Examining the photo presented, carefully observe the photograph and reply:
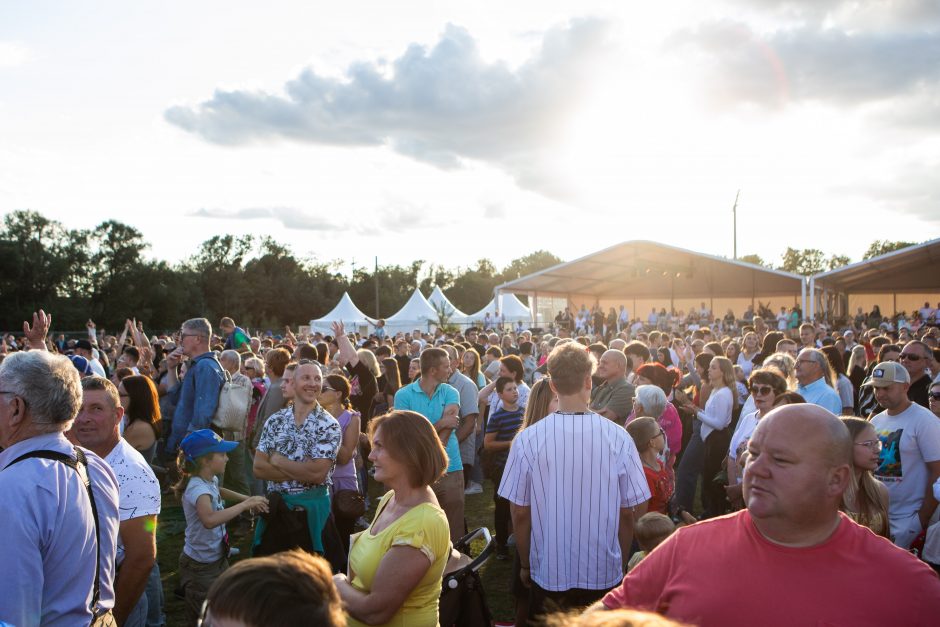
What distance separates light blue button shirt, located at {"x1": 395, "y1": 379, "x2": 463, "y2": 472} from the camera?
5.66 m

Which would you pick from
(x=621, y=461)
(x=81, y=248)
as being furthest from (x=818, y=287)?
(x=81, y=248)

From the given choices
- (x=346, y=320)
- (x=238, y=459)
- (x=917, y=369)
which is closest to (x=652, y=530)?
(x=917, y=369)

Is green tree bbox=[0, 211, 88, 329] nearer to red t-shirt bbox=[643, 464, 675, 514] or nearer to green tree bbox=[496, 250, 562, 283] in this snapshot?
red t-shirt bbox=[643, 464, 675, 514]

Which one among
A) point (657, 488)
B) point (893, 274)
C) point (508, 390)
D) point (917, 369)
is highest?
point (893, 274)

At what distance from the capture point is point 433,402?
574 centimetres

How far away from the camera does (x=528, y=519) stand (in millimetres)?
3500

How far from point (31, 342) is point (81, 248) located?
200 feet

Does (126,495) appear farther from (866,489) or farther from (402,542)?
(866,489)

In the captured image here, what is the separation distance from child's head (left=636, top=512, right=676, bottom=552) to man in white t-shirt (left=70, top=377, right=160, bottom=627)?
2.42 m

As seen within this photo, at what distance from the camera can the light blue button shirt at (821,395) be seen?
5.39 meters

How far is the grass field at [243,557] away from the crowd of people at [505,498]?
457 mm

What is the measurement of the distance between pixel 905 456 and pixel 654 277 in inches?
1433

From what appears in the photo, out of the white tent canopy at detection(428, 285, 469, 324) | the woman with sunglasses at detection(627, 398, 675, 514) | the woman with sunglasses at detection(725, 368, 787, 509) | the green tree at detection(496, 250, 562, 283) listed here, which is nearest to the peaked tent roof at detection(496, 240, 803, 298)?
the white tent canopy at detection(428, 285, 469, 324)

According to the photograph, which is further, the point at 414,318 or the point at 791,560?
the point at 414,318
